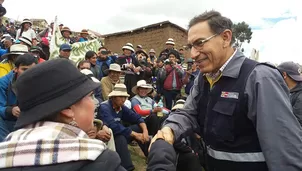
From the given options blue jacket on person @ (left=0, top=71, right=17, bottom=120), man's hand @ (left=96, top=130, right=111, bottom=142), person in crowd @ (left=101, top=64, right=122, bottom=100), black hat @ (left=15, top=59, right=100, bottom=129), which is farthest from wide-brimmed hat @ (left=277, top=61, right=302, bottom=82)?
blue jacket on person @ (left=0, top=71, right=17, bottom=120)

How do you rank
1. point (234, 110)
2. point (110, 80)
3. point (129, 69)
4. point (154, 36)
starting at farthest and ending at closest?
point (154, 36) < point (129, 69) < point (110, 80) < point (234, 110)

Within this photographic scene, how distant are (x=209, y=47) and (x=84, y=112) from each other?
3.65 feet

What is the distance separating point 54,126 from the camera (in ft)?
4.23

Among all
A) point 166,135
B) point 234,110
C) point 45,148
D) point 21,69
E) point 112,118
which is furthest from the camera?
point 112,118

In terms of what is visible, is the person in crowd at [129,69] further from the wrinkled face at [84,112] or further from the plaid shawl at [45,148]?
the plaid shawl at [45,148]

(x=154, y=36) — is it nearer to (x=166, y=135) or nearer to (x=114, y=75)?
(x=114, y=75)

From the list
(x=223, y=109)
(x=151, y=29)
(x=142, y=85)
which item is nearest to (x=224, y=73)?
(x=223, y=109)

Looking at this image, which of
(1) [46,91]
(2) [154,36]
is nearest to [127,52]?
(1) [46,91]

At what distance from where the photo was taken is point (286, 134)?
5.17 ft

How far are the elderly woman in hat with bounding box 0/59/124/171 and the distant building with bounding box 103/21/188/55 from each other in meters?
15.9

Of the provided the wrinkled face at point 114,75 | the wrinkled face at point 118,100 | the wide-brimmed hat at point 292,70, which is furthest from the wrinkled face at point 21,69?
the wide-brimmed hat at point 292,70

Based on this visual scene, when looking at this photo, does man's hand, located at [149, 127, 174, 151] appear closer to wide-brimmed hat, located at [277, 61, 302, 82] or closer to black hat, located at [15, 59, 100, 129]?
black hat, located at [15, 59, 100, 129]

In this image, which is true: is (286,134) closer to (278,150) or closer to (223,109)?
(278,150)

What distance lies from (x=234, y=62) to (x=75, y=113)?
1.25 metres
